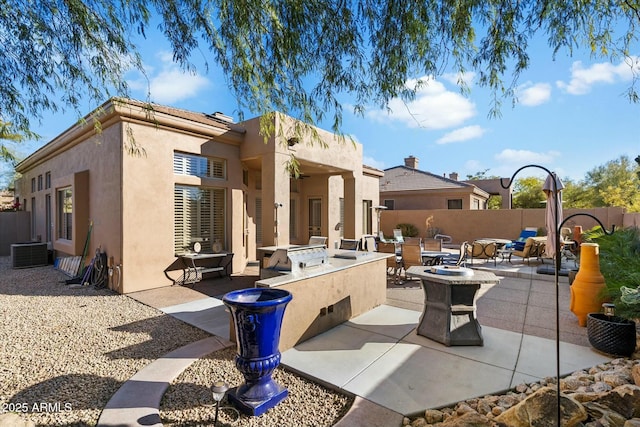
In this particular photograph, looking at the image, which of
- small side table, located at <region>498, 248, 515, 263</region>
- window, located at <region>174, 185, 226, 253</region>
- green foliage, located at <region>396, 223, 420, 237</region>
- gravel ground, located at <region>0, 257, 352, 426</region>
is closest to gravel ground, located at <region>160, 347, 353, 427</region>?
gravel ground, located at <region>0, 257, 352, 426</region>

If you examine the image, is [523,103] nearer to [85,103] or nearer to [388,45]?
[388,45]

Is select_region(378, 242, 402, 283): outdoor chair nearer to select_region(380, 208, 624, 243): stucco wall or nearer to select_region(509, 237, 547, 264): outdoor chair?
select_region(509, 237, 547, 264): outdoor chair

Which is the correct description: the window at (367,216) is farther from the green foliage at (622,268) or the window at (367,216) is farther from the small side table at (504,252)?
the green foliage at (622,268)

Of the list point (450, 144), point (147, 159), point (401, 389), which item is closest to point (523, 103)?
point (450, 144)

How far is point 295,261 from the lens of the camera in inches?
186

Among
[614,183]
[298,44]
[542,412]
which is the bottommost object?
[542,412]

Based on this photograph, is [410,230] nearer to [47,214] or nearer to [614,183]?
[47,214]

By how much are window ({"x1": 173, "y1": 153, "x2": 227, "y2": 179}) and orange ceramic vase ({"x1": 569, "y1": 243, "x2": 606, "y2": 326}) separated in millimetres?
8731

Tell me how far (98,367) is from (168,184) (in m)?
5.07

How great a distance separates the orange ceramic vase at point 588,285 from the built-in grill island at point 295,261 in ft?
14.0

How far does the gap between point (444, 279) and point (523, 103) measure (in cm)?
248

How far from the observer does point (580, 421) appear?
99.3 inches

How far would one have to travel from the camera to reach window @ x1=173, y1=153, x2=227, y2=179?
839cm

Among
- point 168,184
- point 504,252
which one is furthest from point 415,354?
point 504,252
